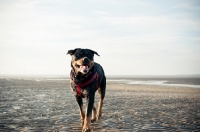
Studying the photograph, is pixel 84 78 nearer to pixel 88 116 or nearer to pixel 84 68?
pixel 84 68

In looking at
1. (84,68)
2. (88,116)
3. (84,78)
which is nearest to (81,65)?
(84,68)

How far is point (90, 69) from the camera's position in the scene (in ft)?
24.0

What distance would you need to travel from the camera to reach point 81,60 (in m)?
6.85

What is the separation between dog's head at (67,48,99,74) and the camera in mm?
6840

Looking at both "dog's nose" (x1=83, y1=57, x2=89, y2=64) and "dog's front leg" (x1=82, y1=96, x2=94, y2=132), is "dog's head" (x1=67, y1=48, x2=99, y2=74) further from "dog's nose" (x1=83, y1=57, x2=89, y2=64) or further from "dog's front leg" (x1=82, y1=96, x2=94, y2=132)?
"dog's front leg" (x1=82, y1=96, x2=94, y2=132)

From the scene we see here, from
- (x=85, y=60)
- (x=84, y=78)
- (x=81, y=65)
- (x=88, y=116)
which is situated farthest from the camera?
(x=84, y=78)

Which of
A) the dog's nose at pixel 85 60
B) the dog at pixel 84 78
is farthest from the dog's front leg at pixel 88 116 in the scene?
the dog's nose at pixel 85 60

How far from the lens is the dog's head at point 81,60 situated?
6840mm

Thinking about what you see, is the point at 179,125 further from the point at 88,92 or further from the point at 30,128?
the point at 30,128

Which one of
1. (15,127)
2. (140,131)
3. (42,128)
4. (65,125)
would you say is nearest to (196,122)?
(140,131)

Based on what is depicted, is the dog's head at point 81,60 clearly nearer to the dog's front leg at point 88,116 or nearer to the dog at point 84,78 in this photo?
the dog at point 84,78

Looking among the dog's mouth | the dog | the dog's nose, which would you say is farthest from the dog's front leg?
the dog's nose

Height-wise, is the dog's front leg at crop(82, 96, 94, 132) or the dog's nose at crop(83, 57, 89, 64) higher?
the dog's nose at crop(83, 57, 89, 64)

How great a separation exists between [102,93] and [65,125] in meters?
2.46
